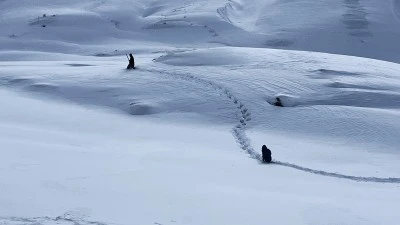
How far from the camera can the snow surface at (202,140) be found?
664 cm

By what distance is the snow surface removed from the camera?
261 inches

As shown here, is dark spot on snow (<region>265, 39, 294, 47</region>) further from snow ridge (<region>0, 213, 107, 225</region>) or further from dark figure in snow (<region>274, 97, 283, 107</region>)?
snow ridge (<region>0, 213, 107, 225</region>)

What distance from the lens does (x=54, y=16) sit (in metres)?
29.8

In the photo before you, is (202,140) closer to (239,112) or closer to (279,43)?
(239,112)

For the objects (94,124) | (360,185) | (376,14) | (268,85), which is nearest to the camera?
(360,185)

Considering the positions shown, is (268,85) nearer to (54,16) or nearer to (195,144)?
(195,144)

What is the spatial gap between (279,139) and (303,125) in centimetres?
106

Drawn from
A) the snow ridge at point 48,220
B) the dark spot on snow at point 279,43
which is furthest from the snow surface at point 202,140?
the dark spot on snow at point 279,43

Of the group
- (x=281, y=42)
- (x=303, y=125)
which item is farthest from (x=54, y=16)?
(x=303, y=125)

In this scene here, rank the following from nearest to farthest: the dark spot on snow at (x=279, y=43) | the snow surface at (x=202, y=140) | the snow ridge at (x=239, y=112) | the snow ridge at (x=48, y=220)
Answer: the snow ridge at (x=48, y=220), the snow surface at (x=202, y=140), the snow ridge at (x=239, y=112), the dark spot on snow at (x=279, y=43)

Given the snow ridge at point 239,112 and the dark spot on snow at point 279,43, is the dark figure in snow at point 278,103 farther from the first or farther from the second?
the dark spot on snow at point 279,43

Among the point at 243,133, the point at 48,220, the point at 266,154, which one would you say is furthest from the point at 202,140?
the point at 48,220

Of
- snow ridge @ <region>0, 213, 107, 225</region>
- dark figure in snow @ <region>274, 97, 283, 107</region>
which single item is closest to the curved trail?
dark figure in snow @ <region>274, 97, 283, 107</region>

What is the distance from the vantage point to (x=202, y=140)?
10.6m
